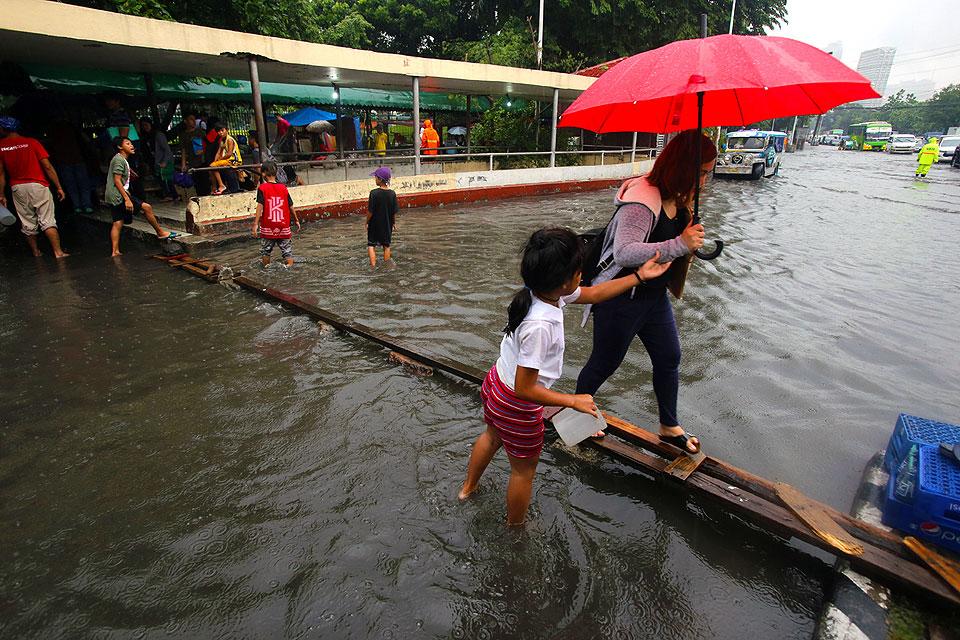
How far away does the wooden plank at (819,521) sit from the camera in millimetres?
2238

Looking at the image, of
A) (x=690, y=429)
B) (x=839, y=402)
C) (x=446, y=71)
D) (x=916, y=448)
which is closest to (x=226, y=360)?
(x=690, y=429)

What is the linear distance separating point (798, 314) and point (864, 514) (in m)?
3.98

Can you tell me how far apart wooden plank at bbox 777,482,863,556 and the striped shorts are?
1.33m

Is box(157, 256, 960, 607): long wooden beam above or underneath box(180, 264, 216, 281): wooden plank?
underneath

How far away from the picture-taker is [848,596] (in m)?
2.14

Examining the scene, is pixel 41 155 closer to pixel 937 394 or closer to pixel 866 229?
pixel 937 394

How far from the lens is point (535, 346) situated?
1996 millimetres

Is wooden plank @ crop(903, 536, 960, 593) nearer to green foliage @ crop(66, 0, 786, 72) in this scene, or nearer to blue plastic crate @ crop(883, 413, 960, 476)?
blue plastic crate @ crop(883, 413, 960, 476)

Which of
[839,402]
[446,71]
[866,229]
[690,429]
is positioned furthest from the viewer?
[446,71]

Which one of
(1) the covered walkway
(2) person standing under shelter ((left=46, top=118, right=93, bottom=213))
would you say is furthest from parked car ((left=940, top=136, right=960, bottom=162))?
(2) person standing under shelter ((left=46, top=118, right=93, bottom=213))

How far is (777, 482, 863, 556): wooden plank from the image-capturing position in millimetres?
2238

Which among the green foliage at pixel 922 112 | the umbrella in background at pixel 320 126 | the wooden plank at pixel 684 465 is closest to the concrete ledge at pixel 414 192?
the umbrella in background at pixel 320 126

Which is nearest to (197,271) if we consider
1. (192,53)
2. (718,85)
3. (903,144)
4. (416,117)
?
(192,53)

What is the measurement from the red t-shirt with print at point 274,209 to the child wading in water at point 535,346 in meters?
5.64
